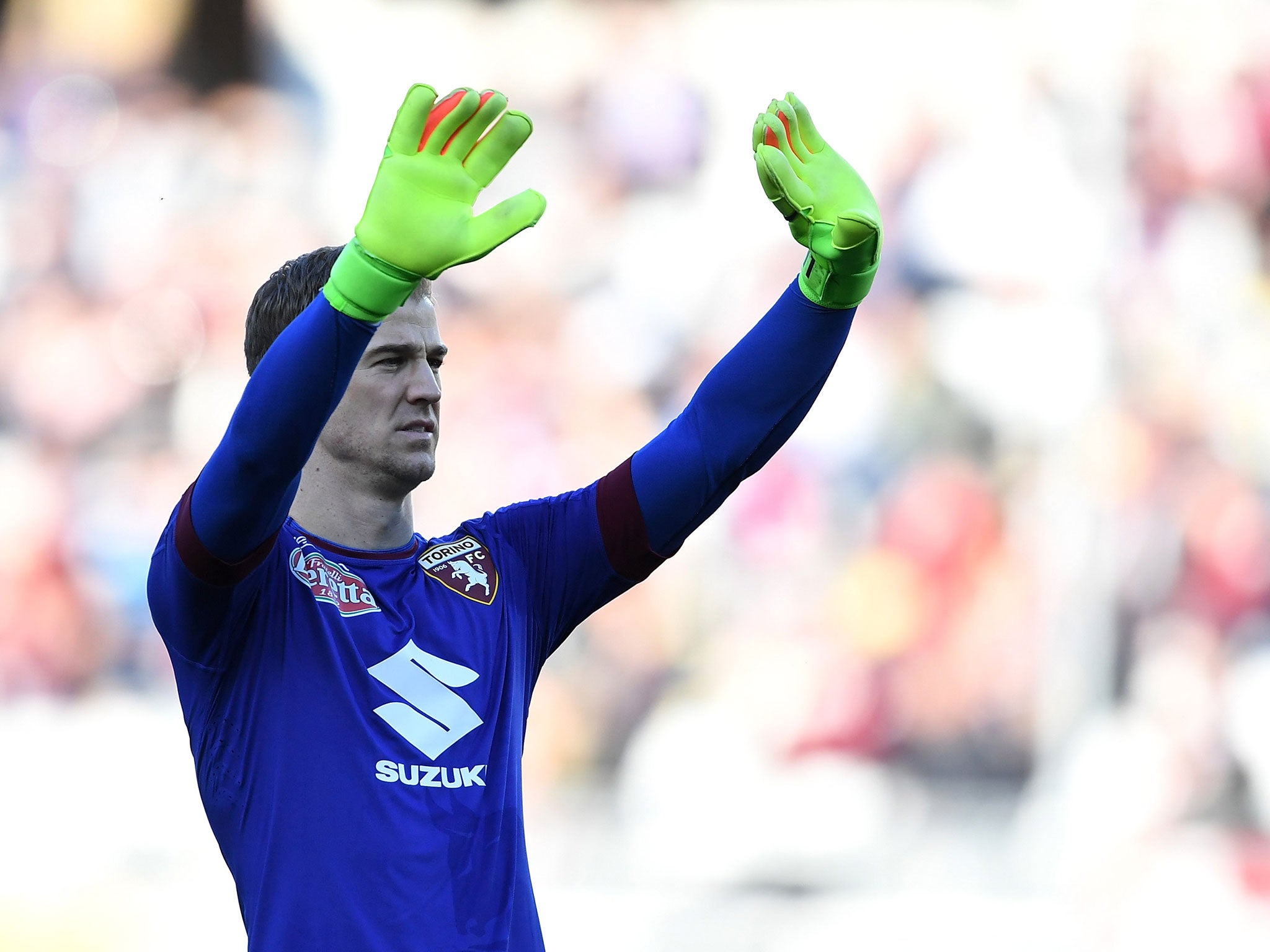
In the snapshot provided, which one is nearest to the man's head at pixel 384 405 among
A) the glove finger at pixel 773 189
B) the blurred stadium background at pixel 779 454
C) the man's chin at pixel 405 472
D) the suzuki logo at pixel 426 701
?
the man's chin at pixel 405 472

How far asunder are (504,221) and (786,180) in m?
0.46

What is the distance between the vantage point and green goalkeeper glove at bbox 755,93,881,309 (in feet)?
6.52

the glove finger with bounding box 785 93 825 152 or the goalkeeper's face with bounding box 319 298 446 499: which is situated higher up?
the glove finger with bounding box 785 93 825 152

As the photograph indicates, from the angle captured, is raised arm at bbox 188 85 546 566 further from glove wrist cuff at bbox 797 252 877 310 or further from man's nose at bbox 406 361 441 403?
glove wrist cuff at bbox 797 252 877 310

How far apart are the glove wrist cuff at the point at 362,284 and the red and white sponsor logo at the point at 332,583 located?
36cm

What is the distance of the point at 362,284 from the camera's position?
1.67 m

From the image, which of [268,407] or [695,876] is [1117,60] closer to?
[695,876]

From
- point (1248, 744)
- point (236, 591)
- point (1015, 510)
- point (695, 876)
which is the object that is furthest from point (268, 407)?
point (1248, 744)

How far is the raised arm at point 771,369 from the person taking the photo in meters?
2.02

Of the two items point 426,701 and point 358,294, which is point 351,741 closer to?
point 426,701

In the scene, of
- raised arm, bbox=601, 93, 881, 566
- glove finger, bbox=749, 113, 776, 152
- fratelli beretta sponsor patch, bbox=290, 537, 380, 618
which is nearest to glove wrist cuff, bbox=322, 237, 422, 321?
fratelli beretta sponsor patch, bbox=290, 537, 380, 618

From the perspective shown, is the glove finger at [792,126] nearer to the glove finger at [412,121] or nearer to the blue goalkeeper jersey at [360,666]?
the blue goalkeeper jersey at [360,666]

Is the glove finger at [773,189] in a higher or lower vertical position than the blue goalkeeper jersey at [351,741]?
higher

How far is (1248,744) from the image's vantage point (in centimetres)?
499
